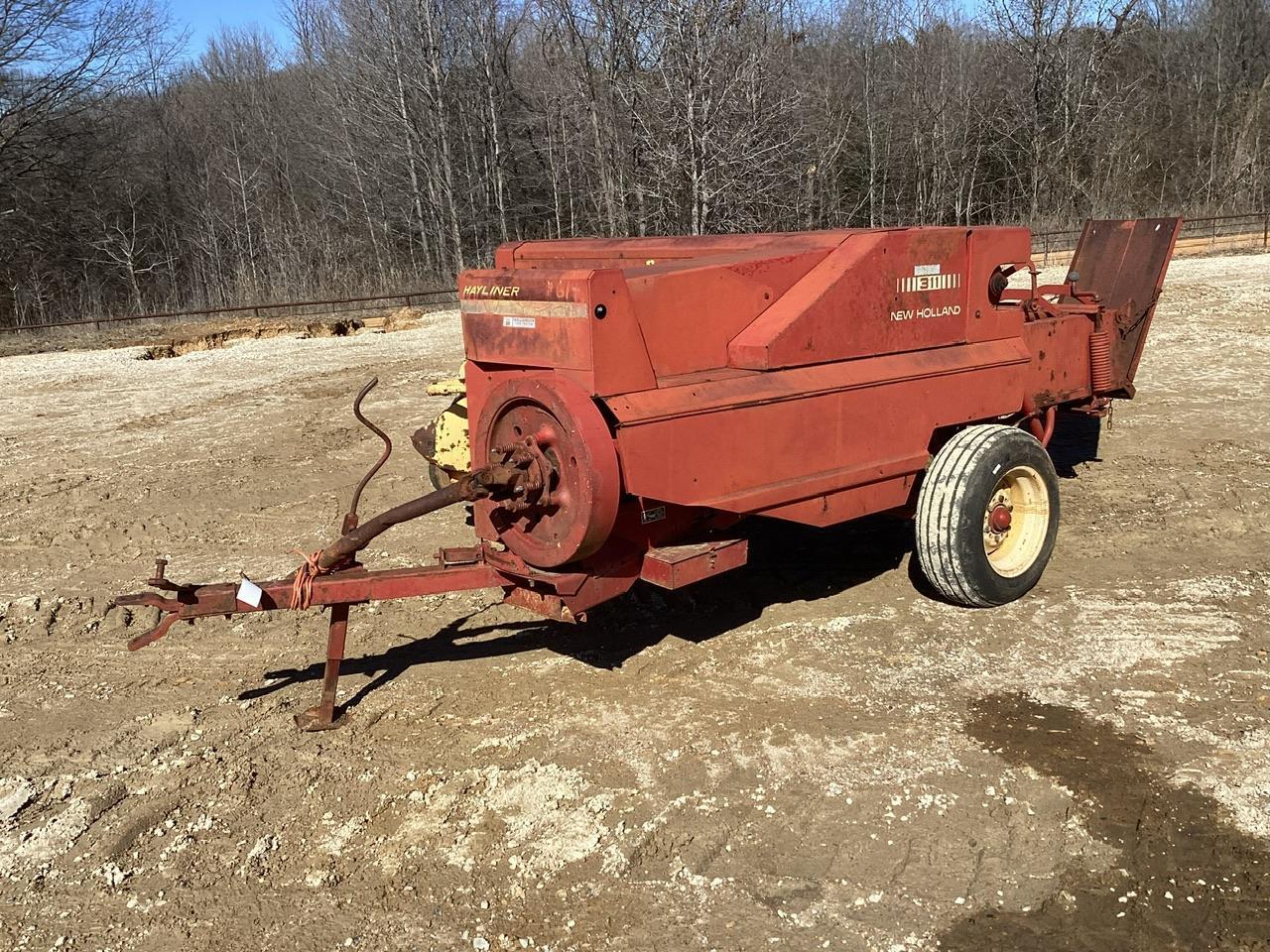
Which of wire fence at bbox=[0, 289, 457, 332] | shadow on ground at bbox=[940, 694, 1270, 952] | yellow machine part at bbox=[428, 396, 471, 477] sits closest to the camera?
shadow on ground at bbox=[940, 694, 1270, 952]

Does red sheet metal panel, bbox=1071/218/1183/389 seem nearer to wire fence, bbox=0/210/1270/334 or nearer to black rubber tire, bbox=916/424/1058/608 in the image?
black rubber tire, bbox=916/424/1058/608

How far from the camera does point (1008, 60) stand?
94.2 ft

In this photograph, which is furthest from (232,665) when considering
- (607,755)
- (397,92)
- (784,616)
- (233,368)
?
(397,92)

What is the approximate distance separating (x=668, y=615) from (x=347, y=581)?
1.73 meters

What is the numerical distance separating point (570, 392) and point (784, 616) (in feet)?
6.14

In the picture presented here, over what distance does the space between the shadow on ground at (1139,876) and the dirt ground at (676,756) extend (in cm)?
1

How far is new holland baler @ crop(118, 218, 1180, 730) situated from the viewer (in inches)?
151

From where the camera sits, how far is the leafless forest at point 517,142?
76.6 feet

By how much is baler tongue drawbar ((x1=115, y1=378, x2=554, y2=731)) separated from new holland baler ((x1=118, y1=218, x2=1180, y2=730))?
0.01m

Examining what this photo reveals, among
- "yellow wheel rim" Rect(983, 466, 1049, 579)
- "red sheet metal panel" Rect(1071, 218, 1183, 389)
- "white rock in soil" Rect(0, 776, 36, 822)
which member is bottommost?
"white rock in soil" Rect(0, 776, 36, 822)

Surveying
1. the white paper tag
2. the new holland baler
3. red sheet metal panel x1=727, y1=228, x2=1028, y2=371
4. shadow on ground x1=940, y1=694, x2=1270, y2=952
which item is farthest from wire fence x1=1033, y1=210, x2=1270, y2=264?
the white paper tag

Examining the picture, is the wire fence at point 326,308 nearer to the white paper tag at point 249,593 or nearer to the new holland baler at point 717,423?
the new holland baler at point 717,423

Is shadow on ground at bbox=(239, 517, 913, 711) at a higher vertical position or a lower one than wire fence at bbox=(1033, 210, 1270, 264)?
lower

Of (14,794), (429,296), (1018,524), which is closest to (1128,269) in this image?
(1018,524)
